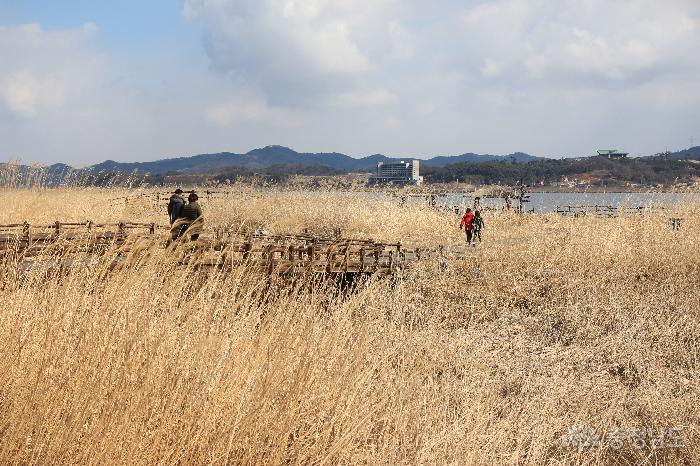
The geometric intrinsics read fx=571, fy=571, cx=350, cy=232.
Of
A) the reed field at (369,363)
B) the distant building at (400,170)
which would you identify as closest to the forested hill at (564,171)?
the distant building at (400,170)

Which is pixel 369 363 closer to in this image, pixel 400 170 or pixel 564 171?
pixel 400 170

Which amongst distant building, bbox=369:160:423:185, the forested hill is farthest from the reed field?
the forested hill

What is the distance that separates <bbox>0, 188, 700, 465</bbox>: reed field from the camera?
313 centimetres

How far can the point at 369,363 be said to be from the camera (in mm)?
5473

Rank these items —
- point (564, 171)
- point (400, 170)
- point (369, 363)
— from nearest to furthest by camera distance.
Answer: point (369, 363) → point (400, 170) → point (564, 171)

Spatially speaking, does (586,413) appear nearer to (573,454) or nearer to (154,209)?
(573,454)

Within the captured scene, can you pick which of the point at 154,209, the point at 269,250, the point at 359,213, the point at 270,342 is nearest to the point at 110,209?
the point at 154,209

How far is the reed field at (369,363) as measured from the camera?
313 centimetres

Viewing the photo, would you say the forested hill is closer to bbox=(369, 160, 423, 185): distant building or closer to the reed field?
bbox=(369, 160, 423, 185): distant building

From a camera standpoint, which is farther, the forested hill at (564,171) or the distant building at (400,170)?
the distant building at (400,170)

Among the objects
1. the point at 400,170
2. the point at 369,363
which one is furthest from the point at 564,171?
the point at 369,363

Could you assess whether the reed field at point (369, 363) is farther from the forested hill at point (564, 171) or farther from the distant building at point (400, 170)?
the forested hill at point (564, 171)

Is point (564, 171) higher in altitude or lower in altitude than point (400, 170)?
lower

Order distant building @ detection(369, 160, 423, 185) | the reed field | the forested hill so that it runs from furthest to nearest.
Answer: distant building @ detection(369, 160, 423, 185)
the forested hill
the reed field
